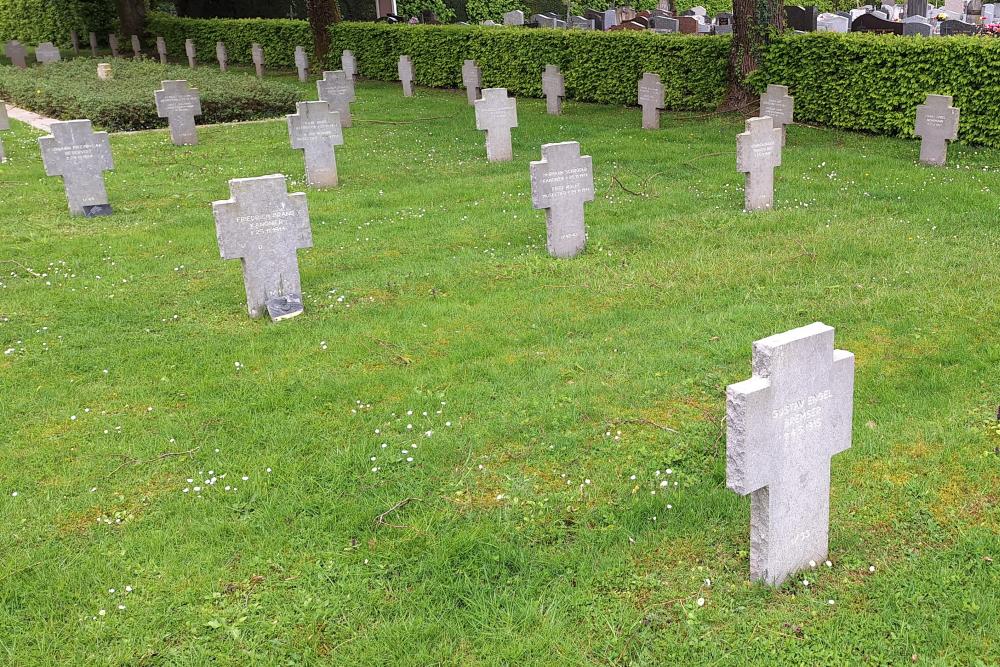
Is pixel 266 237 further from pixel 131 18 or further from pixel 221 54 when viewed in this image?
pixel 131 18

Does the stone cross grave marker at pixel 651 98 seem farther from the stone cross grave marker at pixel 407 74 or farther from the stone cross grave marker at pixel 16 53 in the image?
the stone cross grave marker at pixel 16 53

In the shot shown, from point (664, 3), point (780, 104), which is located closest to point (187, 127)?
point (780, 104)

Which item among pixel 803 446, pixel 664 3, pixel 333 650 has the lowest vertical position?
pixel 333 650

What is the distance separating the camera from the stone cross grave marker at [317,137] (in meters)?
12.0

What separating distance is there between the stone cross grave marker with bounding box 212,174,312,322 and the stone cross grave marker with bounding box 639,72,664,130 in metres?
9.43

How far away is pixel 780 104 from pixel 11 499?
10804 mm

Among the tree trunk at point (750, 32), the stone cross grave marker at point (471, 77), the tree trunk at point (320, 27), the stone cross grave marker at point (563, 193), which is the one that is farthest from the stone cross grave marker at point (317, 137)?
the tree trunk at point (320, 27)

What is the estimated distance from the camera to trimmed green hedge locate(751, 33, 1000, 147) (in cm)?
1284

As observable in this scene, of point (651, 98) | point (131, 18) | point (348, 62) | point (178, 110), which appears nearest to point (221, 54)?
point (131, 18)

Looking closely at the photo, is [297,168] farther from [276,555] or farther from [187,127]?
[276,555]

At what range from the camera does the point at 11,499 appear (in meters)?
4.90

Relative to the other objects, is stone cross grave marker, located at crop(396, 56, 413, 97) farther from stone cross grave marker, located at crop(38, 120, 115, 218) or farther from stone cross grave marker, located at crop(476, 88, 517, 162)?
stone cross grave marker, located at crop(38, 120, 115, 218)

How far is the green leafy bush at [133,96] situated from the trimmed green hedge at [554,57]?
4450mm

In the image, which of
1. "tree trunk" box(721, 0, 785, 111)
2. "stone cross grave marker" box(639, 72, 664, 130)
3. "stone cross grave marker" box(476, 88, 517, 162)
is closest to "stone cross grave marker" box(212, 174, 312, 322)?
"stone cross grave marker" box(476, 88, 517, 162)
